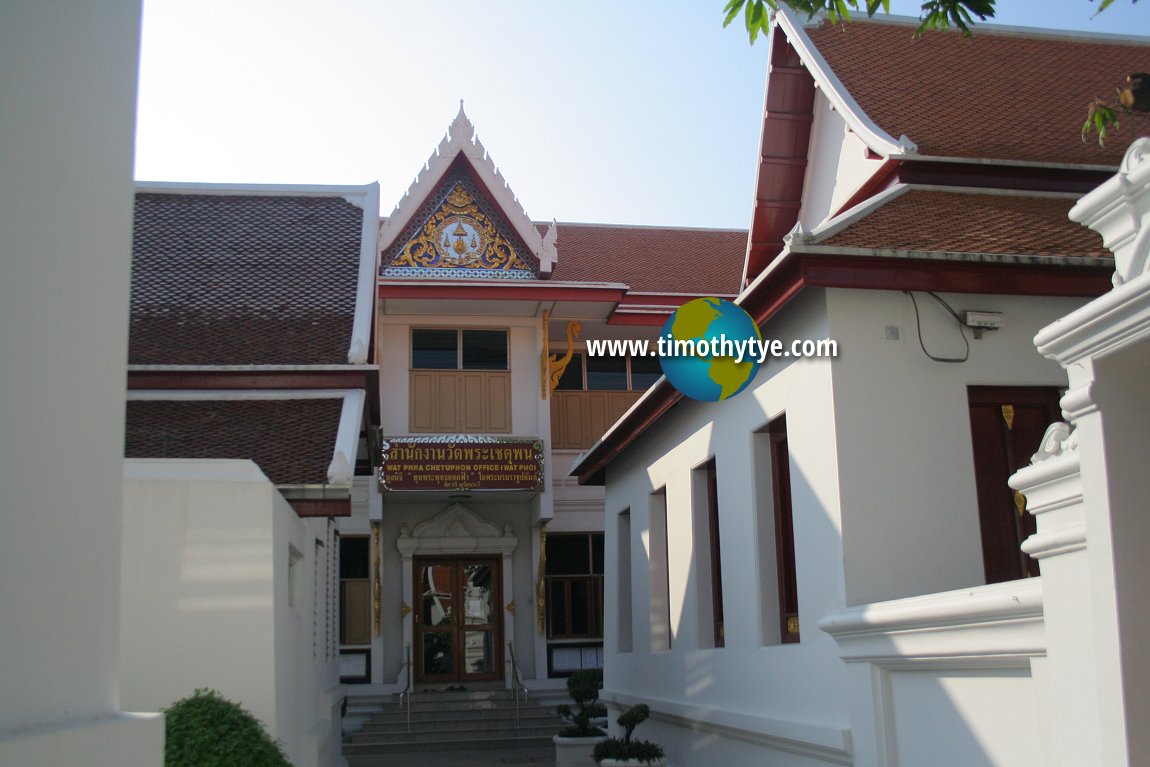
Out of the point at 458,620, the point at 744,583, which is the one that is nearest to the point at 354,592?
the point at 458,620

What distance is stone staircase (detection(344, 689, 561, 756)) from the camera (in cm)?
1758

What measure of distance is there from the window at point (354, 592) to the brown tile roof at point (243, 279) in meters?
7.71

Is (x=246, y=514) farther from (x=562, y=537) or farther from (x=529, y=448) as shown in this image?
(x=562, y=537)

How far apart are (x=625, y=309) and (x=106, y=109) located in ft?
59.8

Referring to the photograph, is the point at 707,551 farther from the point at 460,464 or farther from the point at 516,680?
the point at 460,464

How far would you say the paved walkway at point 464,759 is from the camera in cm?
1584

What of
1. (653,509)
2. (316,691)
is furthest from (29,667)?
(653,509)

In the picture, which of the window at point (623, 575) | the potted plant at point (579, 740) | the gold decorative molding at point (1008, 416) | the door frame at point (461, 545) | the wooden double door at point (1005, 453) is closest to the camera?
the wooden double door at point (1005, 453)

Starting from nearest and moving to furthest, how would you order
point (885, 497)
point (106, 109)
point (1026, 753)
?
point (106, 109), point (1026, 753), point (885, 497)

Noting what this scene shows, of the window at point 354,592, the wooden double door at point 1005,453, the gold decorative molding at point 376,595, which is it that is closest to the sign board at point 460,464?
the gold decorative molding at point 376,595

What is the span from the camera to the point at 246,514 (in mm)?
8148

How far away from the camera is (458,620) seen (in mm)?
21156

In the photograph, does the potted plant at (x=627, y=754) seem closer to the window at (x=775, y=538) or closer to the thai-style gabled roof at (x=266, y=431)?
the window at (x=775, y=538)

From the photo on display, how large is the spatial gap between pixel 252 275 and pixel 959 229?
781 centimetres
